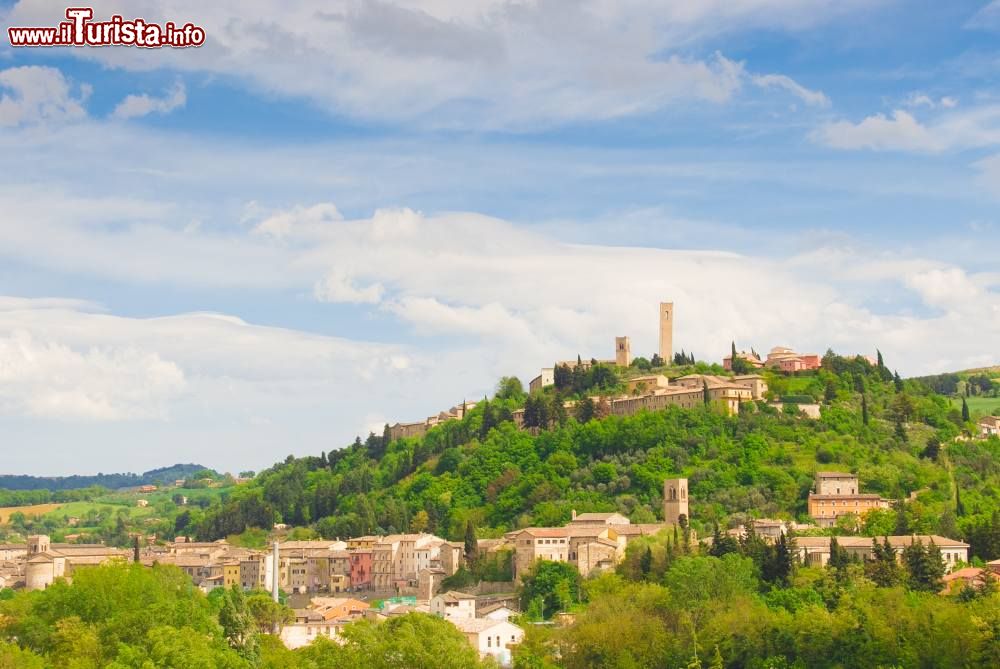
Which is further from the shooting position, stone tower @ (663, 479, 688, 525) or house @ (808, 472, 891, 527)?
stone tower @ (663, 479, 688, 525)

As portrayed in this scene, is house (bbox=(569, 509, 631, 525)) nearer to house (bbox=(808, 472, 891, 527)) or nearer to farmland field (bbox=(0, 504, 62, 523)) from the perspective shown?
house (bbox=(808, 472, 891, 527))

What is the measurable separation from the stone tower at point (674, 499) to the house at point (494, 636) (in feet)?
66.2

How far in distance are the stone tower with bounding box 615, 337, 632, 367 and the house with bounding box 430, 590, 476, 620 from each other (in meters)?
45.8

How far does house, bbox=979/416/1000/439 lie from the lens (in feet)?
340

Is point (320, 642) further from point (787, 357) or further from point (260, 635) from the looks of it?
point (787, 357)

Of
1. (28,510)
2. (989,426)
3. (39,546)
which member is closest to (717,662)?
(989,426)

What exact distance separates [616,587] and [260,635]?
16982 mm

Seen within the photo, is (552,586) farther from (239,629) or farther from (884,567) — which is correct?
(239,629)

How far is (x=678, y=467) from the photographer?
3701 inches

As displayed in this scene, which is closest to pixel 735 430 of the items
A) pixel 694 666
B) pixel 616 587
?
pixel 616 587

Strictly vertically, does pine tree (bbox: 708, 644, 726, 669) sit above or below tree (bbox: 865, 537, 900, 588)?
below

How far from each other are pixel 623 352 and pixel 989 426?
27.9m

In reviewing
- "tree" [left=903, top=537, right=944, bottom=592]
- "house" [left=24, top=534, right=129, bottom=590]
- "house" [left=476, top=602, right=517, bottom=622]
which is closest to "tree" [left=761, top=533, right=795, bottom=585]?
"tree" [left=903, top=537, right=944, bottom=592]

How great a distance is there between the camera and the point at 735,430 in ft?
323
